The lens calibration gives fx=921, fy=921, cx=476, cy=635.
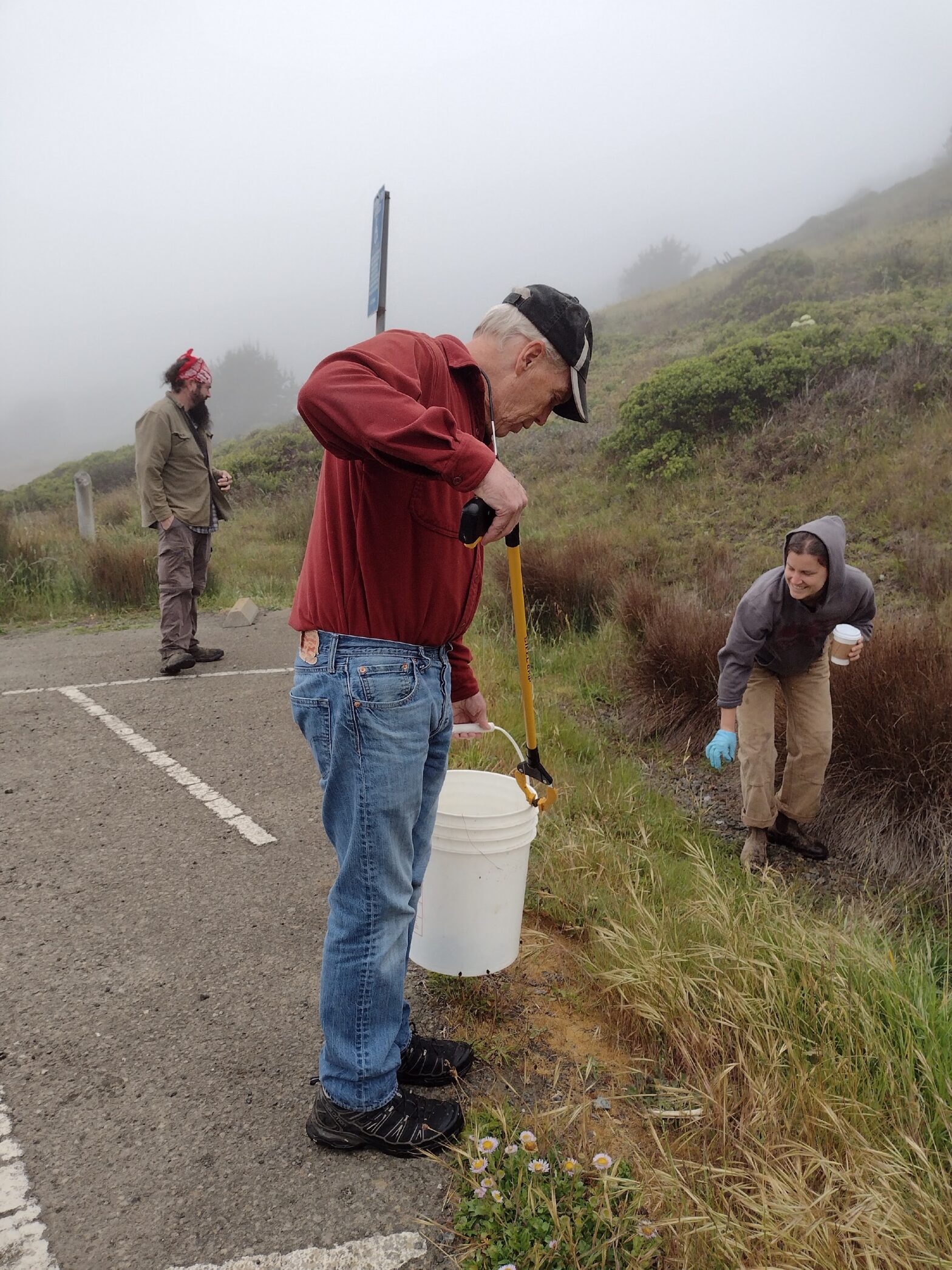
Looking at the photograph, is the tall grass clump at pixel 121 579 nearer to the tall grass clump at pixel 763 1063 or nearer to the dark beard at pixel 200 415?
the dark beard at pixel 200 415

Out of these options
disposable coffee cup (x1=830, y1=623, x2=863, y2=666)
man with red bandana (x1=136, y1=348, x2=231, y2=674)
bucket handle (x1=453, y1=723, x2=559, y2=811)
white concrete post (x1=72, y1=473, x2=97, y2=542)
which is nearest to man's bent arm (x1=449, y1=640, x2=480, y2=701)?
bucket handle (x1=453, y1=723, x2=559, y2=811)

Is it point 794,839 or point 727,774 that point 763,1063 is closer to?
point 794,839

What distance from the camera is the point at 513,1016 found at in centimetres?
280

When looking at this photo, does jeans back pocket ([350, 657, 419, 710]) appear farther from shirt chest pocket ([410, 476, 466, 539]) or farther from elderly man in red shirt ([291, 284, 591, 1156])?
shirt chest pocket ([410, 476, 466, 539])

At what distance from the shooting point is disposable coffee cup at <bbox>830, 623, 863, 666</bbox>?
3.92m

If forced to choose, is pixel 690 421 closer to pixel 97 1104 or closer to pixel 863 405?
pixel 863 405

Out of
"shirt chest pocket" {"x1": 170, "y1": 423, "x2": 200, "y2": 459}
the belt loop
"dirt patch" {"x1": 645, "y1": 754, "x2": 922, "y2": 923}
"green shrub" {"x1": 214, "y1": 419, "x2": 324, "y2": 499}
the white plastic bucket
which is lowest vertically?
"green shrub" {"x1": 214, "y1": 419, "x2": 324, "y2": 499}

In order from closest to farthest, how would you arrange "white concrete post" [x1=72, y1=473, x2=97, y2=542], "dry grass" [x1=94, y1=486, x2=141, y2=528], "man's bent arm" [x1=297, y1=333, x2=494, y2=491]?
"man's bent arm" [x1=297, y1=333, x2=494, y2=491] < "white concrete post" [x1=72, y1=473, x2=97, y2=542] < "dry grass" [x1=94, y1=486, x2=141, y2=528]

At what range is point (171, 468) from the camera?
256 inches

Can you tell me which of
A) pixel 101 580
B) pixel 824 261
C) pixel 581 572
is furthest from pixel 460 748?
pixel 824 261

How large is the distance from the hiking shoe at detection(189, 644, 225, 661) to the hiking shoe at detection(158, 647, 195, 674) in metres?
0.11

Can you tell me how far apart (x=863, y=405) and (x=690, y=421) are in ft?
7.80

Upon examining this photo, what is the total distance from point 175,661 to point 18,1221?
4788 mm

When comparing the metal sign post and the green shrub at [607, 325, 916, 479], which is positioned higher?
the metal sign post
